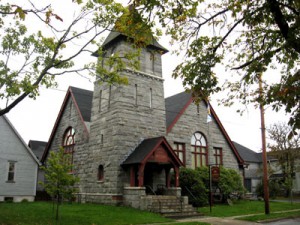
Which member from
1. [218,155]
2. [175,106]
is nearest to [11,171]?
[175,106]

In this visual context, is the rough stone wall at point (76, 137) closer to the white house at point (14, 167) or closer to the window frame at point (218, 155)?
the white house at point (14, 167)

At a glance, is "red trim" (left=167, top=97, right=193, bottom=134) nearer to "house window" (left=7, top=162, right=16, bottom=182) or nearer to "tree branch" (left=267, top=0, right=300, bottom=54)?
"house window" (left=7, top=162, right=16, bottom=182)

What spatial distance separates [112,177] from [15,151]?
10.5 m

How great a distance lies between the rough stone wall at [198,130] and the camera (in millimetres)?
26281

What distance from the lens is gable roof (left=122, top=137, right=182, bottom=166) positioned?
797 inches

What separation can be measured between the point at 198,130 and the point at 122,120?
8.31 m

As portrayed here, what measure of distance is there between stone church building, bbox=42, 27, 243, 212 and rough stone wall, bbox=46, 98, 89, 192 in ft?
0.05

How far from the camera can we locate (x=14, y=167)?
87.9ft

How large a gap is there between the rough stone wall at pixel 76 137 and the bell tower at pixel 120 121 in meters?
1.06

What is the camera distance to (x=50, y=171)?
1562cm

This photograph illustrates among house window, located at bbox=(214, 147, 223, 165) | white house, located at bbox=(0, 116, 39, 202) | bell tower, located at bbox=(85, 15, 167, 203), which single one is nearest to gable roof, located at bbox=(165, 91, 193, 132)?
bell tower, located at bbox=(85, 15, 167, 203)

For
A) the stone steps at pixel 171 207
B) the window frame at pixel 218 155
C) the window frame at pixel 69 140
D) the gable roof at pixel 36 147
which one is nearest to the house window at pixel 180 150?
the window frame at pixel 218 155

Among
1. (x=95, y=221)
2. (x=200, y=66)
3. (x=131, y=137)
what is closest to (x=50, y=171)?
(x=95, y=221)

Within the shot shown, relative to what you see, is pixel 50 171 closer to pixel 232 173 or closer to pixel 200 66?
pixel 200 66
